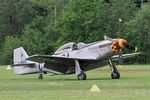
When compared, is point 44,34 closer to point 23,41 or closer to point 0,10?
point 23,41

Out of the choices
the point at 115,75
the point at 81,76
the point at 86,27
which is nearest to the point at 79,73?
the point at 81,76

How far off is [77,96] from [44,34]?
65.8m

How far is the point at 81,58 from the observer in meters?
34.7

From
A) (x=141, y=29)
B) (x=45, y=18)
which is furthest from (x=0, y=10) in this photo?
(x=141, y=29)

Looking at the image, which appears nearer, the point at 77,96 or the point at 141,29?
the point at 77,96

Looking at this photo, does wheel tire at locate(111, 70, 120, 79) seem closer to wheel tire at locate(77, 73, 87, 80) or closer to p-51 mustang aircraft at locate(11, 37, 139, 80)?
p-51 mustang aircraft at locate(11, 37, 139, 80)

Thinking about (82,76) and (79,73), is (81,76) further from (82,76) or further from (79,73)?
(79,73)

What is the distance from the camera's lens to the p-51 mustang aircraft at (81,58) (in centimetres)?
3403

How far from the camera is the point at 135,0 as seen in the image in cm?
9362

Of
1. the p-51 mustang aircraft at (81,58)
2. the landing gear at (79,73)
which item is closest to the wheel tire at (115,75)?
the p-51 mustang aircraft at (81,58)

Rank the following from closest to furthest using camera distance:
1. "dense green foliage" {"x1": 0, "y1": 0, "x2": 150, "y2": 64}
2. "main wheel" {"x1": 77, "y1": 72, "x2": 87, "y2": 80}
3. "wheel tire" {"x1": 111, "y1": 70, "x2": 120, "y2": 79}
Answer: "main wheel" {"x1": 77, "y1": 72, "x2": 87, "y2": 80} < "wheel tire" {"x1": 111, "y1": 70, "x2": 120, "y2": 79} < "dense green foliage" {"x1": 0, "y1": 0, "x2": 150, "y2": 64}

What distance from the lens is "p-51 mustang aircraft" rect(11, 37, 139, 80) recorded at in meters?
34.0

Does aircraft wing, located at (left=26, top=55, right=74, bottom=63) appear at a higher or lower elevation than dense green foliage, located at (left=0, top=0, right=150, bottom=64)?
lower

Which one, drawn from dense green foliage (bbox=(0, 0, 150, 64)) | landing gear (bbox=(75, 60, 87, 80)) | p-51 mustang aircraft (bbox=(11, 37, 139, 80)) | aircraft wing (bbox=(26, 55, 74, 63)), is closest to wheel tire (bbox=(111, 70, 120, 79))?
p-51 mustang aircraft (bbox=(11, 37, 139, 80))
